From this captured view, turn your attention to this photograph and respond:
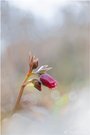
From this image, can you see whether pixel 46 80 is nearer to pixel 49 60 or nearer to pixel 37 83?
pixel 37 83

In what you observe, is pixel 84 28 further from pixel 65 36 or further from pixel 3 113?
pixel 3 113

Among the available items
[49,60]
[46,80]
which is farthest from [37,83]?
[49,60]

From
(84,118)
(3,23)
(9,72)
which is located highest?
(3,23)

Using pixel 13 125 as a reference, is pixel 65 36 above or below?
above

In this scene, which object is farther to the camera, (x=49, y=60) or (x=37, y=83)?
(x=49, y=60)

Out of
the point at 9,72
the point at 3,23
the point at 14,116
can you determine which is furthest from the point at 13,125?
the point at 3,23

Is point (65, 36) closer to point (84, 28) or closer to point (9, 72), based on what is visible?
point (84, 28)

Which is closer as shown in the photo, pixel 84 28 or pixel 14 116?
pixel 14 116
